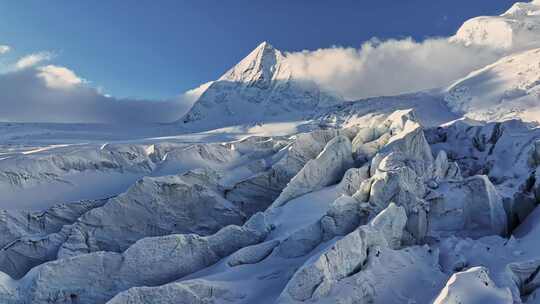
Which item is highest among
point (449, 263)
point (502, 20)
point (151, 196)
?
point (502, 20)

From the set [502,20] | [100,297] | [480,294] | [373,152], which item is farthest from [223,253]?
[502,20]

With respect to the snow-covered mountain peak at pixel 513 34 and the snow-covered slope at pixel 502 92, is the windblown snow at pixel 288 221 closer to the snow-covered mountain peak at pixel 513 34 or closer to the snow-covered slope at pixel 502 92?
the snow-covered slope at pixel 502 92

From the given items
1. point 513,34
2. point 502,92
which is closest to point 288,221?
point 502,92

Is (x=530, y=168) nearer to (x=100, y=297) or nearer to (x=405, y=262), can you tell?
(x=405, y=262)

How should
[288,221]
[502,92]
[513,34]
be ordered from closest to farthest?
[288,221], [502,92], [513,34]

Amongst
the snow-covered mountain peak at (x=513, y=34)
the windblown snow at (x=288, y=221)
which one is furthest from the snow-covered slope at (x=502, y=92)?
the windblown snow at (x=288, y=221)

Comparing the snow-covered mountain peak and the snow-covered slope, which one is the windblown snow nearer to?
the snow-covered slope

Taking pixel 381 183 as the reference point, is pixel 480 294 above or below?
below

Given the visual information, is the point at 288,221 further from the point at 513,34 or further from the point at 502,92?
the point at 513,34
